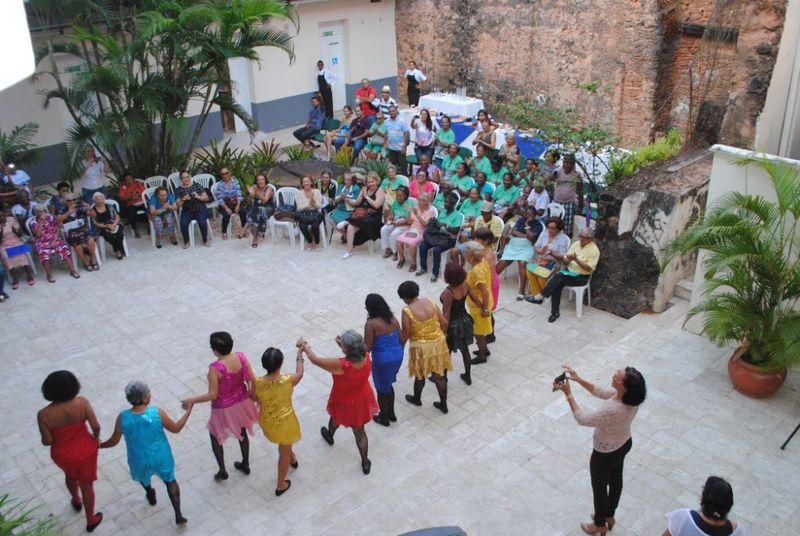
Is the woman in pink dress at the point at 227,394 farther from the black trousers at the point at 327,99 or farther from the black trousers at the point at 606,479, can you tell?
the black trousers at the point at 327,99

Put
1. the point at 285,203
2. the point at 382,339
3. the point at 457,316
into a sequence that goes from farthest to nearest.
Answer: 1. the point at 285,203
2. the point at 457,316
3. the point at 382,339

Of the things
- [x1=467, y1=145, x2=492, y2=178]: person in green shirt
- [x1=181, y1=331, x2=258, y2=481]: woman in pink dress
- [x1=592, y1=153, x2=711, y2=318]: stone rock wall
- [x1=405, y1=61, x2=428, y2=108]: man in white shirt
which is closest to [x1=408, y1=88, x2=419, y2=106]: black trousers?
[x1=405, y1=61, x2=428, y2=108]: man in white shirt

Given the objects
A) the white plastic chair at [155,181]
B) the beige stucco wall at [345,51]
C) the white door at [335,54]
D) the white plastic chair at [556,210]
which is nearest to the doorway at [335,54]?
the white door at [335,54]

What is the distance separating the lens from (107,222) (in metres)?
11.1

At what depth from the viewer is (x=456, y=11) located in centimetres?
1858

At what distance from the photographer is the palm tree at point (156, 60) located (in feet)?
37.6

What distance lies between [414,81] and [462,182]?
25.1 ft

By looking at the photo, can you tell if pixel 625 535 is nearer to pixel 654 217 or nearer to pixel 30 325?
pixel 654 217

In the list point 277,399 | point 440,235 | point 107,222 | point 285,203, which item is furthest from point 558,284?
point 107,222

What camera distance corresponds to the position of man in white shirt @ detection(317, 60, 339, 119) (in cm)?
1767

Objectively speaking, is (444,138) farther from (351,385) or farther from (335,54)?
(351,385)

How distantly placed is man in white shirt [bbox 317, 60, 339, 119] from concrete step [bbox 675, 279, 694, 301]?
10762 mm

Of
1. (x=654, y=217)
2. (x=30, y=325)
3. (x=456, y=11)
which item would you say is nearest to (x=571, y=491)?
(x=654, y=217)

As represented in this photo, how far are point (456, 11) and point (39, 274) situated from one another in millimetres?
11991
